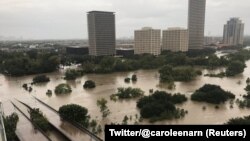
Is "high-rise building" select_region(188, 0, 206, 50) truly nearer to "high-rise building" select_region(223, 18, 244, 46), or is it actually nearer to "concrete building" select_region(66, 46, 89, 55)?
"high-rise building" select_region(223, 18, 244, 46)

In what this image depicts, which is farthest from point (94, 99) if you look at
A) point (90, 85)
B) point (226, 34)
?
point (226, 34)

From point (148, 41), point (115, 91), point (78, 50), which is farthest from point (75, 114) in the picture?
point (78, 50)

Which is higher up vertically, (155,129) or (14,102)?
→ (155,129)

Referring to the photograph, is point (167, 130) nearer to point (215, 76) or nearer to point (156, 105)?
point (156, 105)

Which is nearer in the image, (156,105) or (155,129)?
(155,129)

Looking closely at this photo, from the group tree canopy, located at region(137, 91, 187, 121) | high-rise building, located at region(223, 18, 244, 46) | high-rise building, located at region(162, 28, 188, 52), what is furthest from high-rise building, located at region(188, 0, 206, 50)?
tree canopy, located at region(137, 91, 187, 121)

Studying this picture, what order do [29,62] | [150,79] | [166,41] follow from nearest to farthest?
1. [150,79]
2. [29,62]
3. [166,41]

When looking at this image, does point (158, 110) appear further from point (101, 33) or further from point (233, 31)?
point (233, 31)
